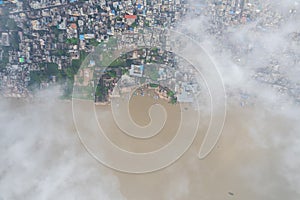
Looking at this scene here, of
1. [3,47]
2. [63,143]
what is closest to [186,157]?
[63,143]

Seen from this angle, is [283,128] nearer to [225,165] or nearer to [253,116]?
[253,116]

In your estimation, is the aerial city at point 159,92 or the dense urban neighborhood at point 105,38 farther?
the dense urban neighborhood at point 105,38

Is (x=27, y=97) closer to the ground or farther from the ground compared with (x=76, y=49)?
closer to the ground

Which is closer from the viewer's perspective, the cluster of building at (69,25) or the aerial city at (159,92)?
the aerial city at (159,92)

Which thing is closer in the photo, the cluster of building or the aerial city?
the aerial city

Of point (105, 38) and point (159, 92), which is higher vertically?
point (105, 38)

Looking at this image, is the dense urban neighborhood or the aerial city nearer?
the aerial city

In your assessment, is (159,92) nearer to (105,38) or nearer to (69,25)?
(105,38)

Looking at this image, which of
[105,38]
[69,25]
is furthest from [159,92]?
[69,25]
